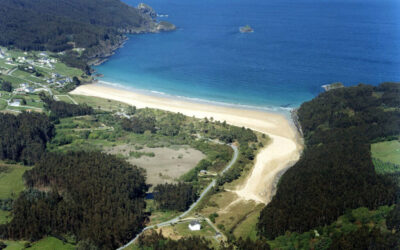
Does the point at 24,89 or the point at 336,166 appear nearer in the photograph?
the point at 336,166

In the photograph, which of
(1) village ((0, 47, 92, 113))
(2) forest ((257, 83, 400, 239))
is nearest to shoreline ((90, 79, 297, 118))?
(2) forest ((257, 83, 400, 239))

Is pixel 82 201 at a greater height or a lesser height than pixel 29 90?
lesser

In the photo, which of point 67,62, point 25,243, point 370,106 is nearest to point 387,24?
point 370,106

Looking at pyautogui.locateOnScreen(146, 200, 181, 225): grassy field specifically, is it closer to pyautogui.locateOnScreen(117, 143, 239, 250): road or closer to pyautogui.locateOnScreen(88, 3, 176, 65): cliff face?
pyautogui.locateOnScreen(117, 143, 239, 250): road

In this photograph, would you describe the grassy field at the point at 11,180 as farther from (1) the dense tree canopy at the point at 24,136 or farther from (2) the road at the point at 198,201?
(2) the road at the point at 198,201

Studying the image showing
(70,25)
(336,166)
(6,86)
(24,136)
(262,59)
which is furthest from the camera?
(70,25)

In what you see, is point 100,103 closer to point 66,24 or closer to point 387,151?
point 387,151

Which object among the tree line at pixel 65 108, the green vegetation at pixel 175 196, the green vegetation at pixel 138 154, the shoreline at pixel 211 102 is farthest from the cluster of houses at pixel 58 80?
the green vegetation at pixel 175 196

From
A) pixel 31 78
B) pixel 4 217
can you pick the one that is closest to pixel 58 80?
pixel 31 78
